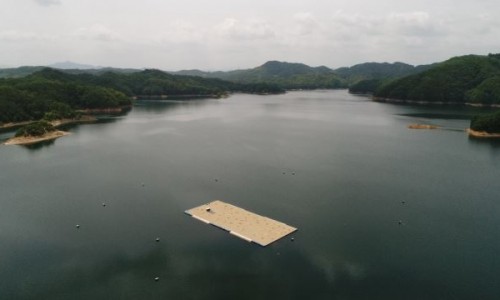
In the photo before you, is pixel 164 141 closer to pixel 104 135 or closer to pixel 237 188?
pixel 104 135

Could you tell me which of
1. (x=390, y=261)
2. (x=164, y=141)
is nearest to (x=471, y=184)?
(x=390, y=261)

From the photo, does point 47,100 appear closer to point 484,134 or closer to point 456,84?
point 484,134

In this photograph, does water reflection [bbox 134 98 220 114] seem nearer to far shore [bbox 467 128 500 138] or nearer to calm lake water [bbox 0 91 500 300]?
calm lake water [bbox 0 91 500 300]

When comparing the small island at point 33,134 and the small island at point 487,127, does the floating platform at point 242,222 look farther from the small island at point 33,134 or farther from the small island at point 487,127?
the small island at point 487,127

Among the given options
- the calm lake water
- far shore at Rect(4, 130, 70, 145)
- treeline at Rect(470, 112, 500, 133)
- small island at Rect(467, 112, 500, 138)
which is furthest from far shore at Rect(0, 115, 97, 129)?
treeline at Rect(470, 112, 500, 133)

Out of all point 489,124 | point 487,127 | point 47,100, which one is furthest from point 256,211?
point 47,100

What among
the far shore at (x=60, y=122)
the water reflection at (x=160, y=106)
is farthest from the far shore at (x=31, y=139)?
the water reflection at (x=160, y=106)
